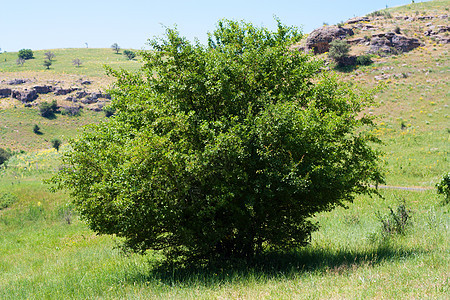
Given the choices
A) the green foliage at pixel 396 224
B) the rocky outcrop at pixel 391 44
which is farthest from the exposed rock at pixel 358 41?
the green foliage at pixel 396 224

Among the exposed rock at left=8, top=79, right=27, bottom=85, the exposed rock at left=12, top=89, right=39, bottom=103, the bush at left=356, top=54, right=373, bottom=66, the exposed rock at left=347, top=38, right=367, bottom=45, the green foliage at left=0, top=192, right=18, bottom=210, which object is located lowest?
the green foliage at left=0, top=192, right=18, bottom=210

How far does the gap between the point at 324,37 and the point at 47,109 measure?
65.7 metres

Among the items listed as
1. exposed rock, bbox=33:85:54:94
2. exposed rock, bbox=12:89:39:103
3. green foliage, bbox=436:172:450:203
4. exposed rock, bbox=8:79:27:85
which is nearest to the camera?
green foliage, bbox=436:172:450:203

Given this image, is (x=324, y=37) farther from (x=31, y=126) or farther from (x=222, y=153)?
(x=222, y=153)

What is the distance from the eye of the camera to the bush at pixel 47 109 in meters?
90.7

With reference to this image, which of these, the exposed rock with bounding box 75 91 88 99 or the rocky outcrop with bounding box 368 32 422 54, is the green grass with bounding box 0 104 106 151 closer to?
the exposed rock with bounding box 75 91 88 99

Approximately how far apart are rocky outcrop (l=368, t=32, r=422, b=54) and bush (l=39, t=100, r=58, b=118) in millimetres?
73078

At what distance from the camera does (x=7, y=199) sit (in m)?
29.4

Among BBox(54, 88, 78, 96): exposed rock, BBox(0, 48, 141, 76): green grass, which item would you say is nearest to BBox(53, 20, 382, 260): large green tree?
BBox(0, 48, 141, 76): green grass

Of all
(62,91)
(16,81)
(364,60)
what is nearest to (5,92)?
(16,81)

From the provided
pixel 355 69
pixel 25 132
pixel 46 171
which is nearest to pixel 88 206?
pixel 46 171

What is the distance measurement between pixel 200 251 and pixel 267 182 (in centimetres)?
310

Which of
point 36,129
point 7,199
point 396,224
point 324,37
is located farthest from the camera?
point 36,129

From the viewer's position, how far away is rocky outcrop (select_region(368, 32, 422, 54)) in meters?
69.4
